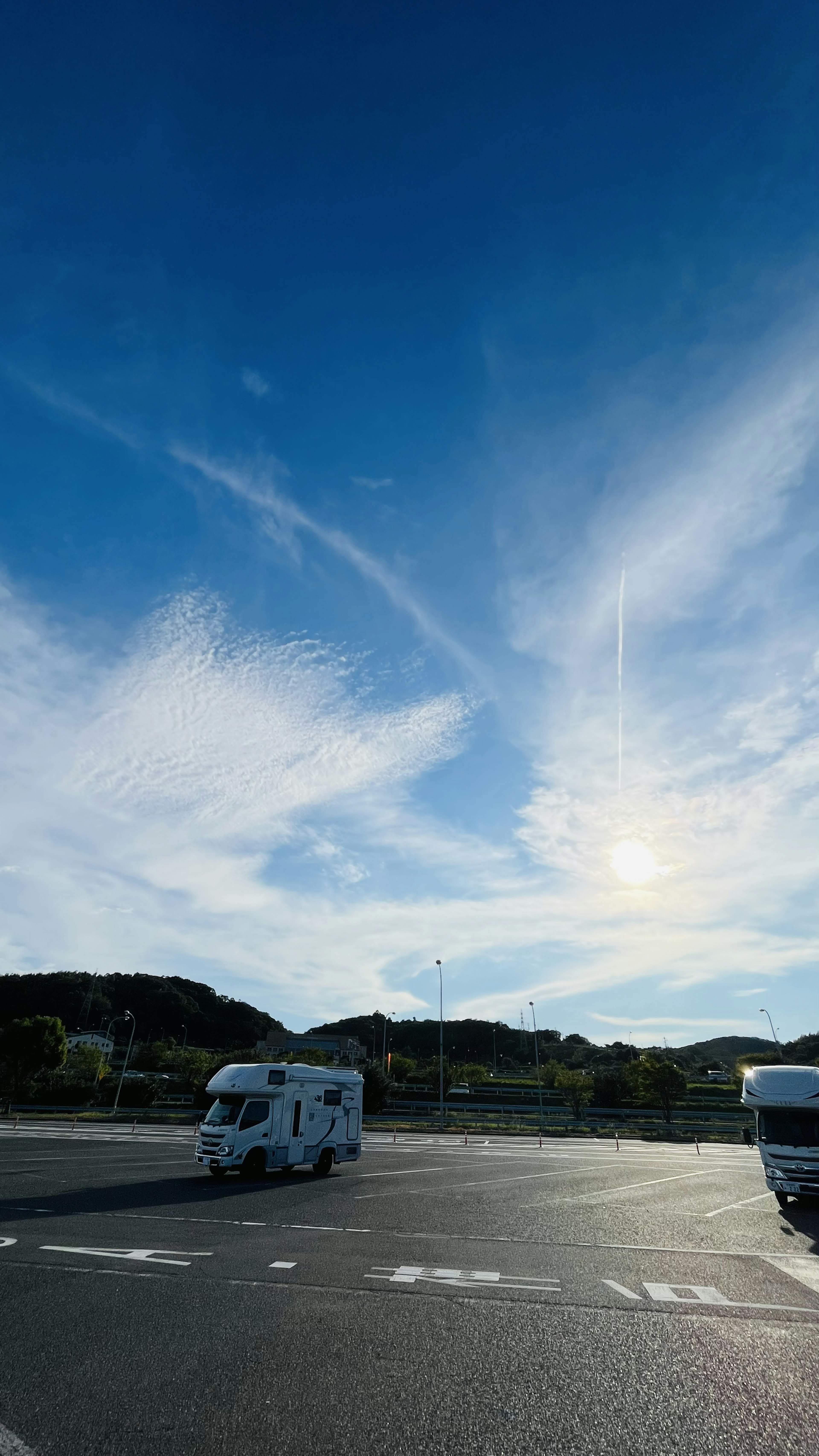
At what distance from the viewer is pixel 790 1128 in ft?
60.0

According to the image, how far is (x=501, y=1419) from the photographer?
548 cm

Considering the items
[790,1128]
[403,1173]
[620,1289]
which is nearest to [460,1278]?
[620,1289]

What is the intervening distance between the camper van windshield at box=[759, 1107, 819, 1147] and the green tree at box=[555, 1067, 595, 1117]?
64370mm

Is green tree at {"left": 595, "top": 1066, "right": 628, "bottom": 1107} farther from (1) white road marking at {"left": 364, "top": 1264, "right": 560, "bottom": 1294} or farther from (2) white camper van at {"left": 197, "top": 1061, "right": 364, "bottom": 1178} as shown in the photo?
(1) white road marking at {"left": 364, "top": 1264, "right": 560, "bottom": 1294}

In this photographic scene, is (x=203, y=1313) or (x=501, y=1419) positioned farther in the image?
(x=203, y=1313)

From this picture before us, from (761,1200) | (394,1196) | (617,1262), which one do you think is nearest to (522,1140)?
(761,1200)

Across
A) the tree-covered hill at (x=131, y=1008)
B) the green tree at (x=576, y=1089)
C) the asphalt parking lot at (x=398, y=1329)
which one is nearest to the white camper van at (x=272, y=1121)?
the asphalt parking lot at (x=398, y=1329)

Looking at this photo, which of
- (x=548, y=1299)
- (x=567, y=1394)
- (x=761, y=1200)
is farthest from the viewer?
(x=761, y=1200)

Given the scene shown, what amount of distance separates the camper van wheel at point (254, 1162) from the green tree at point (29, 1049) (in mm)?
59230

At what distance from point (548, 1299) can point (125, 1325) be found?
481 centimetres

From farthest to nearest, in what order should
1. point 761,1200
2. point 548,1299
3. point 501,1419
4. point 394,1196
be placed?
point 761,1200 → point 394,1196 → point 548,1299 → point 501,1419

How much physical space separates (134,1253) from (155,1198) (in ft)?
23.4

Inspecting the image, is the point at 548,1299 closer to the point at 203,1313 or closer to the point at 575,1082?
the point at 203,1313

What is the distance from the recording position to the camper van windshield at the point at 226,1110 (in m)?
21.6
